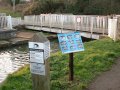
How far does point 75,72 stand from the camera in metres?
9.64

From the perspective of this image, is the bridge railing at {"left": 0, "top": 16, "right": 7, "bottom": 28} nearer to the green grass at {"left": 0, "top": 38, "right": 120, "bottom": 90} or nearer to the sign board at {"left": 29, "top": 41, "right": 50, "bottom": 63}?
the green grass at {"left": 0, "top": 38, "right": 120, "bottom": 90}

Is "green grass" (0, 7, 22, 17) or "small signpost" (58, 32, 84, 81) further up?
"small signpost" (58, 32, 84, 81)

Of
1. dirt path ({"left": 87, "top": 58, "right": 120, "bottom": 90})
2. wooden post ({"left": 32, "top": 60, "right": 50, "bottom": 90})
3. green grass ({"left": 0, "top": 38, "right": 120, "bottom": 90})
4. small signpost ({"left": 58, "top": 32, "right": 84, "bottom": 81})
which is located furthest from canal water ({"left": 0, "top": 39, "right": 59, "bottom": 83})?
wooden post ({"left": 32, "top": 60, "right": 50, "bottom": 90})

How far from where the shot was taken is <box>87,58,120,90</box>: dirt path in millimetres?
8332

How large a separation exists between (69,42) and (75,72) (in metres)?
1.52

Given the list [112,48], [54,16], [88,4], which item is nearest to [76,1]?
[88,4]

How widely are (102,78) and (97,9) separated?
85.2 ft

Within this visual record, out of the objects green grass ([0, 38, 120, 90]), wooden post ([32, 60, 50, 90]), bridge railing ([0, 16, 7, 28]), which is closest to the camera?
wooden post ([32, 60, 50, 90])

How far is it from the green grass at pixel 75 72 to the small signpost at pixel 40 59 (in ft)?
5.28

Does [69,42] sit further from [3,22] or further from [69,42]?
[3,22]

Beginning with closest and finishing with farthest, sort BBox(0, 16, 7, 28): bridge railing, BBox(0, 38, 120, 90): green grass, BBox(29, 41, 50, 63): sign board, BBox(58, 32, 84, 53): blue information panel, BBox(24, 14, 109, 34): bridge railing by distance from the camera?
1. BBox(29, 41, 50, 63): sign board
2. BBox(58, 32, 84, 53): blue information panel
3. BBox(0, 38, 120, 90): green grass
4. BBox(24, 14, 109, 34): bridge railing
5. BBox(0, 16, 7, 28): bridge railing

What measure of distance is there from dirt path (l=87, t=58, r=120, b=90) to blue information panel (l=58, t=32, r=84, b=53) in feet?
3.42

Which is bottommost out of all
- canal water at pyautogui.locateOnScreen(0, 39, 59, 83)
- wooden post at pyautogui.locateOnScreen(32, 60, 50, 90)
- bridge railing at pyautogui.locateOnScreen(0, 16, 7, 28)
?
canal water at pyautogui.locateOnScreen(0, 39, 59, 83)

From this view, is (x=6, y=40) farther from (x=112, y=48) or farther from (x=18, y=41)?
(x=112, y=48)
